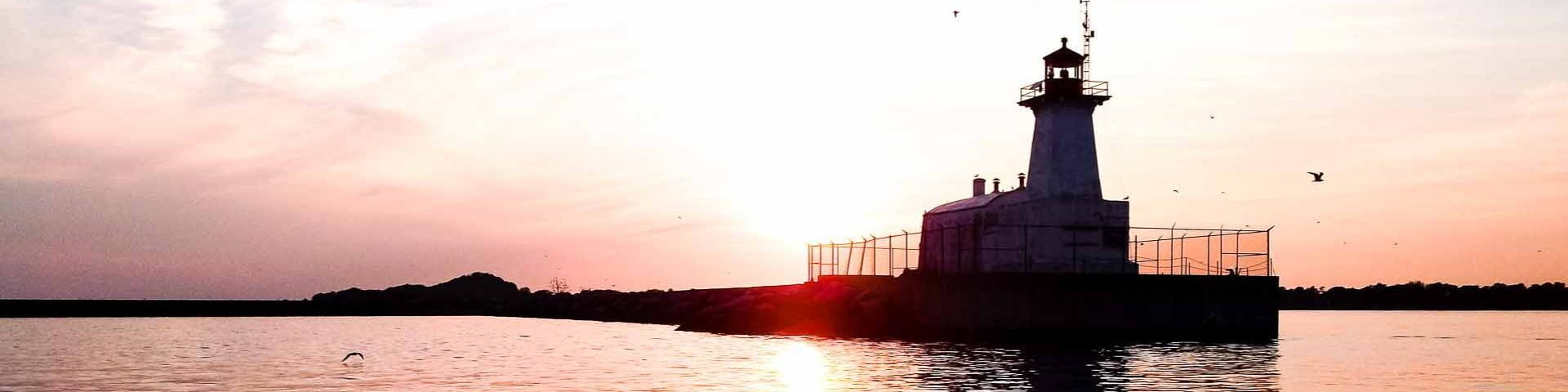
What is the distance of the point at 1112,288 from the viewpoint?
4834 cm

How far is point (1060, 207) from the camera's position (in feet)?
165

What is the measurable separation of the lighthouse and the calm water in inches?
216

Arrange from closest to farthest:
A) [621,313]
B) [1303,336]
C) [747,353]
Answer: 1. [747,353]
2. [1303,336]
3. [621,313]

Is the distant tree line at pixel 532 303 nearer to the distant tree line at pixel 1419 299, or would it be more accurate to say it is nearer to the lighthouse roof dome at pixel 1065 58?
the lighthouse roof dome at pixel 1065 58

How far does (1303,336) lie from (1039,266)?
614 inches

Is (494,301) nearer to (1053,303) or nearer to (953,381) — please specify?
(1053,303)

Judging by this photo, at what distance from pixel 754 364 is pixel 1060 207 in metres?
17.9

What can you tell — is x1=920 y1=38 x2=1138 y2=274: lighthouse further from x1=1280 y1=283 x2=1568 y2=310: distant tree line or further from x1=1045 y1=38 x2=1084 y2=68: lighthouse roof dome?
x1=1280 y1=283 x2=1568 y2=310: distant tree line

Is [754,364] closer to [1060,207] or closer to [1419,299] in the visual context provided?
[1060,207]

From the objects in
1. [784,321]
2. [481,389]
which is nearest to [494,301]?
[784,321]

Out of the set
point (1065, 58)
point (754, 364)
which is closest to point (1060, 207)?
point (1065, 58)

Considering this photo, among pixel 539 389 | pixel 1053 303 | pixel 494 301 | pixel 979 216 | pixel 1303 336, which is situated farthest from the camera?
pixel 494 301

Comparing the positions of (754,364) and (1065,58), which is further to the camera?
(1065,58)

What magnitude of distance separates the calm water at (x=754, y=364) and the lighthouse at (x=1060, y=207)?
5489 mm
